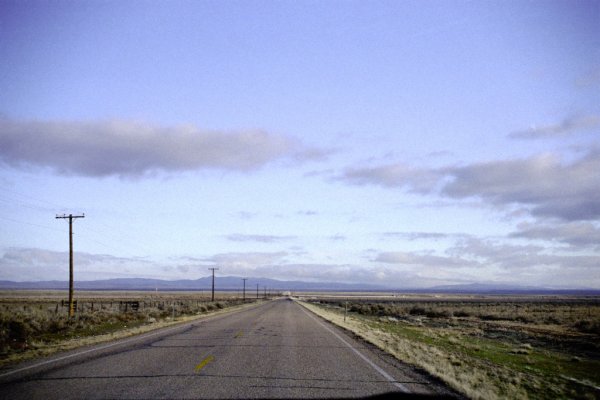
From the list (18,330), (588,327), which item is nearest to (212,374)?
(18,330)

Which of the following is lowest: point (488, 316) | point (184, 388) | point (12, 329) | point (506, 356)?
point (488, 316)

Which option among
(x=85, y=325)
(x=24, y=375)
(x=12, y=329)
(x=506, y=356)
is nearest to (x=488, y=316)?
(x=506, y=356)

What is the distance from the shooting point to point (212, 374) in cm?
936

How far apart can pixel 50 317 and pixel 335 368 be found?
19613 millimetres

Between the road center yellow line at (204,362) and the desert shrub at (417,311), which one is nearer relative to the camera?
the road center yellow line at (204,362)

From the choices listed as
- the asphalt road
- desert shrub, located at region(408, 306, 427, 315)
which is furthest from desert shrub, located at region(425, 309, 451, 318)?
the asphalt road

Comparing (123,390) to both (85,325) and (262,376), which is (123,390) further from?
(85,325)

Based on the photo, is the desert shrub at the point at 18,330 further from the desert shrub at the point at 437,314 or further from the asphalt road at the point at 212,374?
the desert shrub at the point at 437,314

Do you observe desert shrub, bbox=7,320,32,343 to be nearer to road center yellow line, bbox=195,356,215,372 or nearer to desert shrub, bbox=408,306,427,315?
road center yellow line, bbox=195,356,215,372

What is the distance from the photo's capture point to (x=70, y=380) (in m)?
8.64

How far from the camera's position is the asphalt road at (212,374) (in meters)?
7.72

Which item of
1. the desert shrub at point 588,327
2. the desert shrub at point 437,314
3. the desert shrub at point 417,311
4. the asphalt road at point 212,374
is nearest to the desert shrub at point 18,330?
the asphalt road at point 212,374

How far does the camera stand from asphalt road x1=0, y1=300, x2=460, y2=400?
7719mm

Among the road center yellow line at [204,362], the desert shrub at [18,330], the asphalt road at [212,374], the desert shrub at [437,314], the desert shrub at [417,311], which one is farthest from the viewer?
the desert shrub at [417,311]
